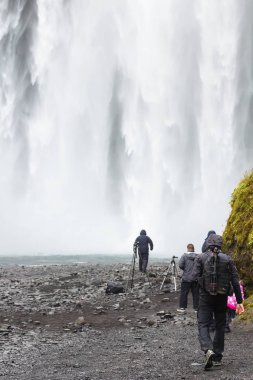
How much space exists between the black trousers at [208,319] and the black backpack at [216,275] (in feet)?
0.70

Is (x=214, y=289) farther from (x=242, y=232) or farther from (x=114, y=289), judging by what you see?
(x=114, y=289)

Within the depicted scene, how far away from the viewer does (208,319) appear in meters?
8.28

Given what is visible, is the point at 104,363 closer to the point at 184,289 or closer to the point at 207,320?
the point at 207,320

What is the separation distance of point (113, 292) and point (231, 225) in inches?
233

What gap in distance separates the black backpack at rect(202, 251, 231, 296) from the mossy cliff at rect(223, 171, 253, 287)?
6.35 metres

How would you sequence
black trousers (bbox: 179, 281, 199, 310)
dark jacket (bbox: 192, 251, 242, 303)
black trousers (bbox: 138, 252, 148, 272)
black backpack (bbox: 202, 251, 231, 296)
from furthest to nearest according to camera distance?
black trousers (bbox: 138, 252, 148, 272)
black trousers (bbox: 179, 281, 199, 310)
dark jacket (bbox: 192, 251, 242, 303)
black backpack (bbox: 202, 251, 231, 296)

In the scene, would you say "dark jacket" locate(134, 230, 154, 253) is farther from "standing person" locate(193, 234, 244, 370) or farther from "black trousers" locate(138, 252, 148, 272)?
"standing person" locate(193, 234, 244, 370)

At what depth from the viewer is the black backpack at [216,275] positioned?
8008 millimetres

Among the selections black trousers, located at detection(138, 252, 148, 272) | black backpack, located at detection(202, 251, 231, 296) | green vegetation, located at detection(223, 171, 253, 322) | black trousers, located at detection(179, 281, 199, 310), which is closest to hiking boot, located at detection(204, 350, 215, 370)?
black backpack, located at detection(202, 251, 231, 296)

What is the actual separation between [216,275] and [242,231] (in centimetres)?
726

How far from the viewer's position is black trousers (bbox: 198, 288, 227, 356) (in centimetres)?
820

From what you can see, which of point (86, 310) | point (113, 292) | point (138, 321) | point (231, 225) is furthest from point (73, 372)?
point (113, 292)

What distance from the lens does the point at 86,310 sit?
52.8 feet

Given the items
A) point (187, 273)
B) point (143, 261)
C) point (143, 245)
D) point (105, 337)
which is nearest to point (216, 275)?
point (105, 337)
